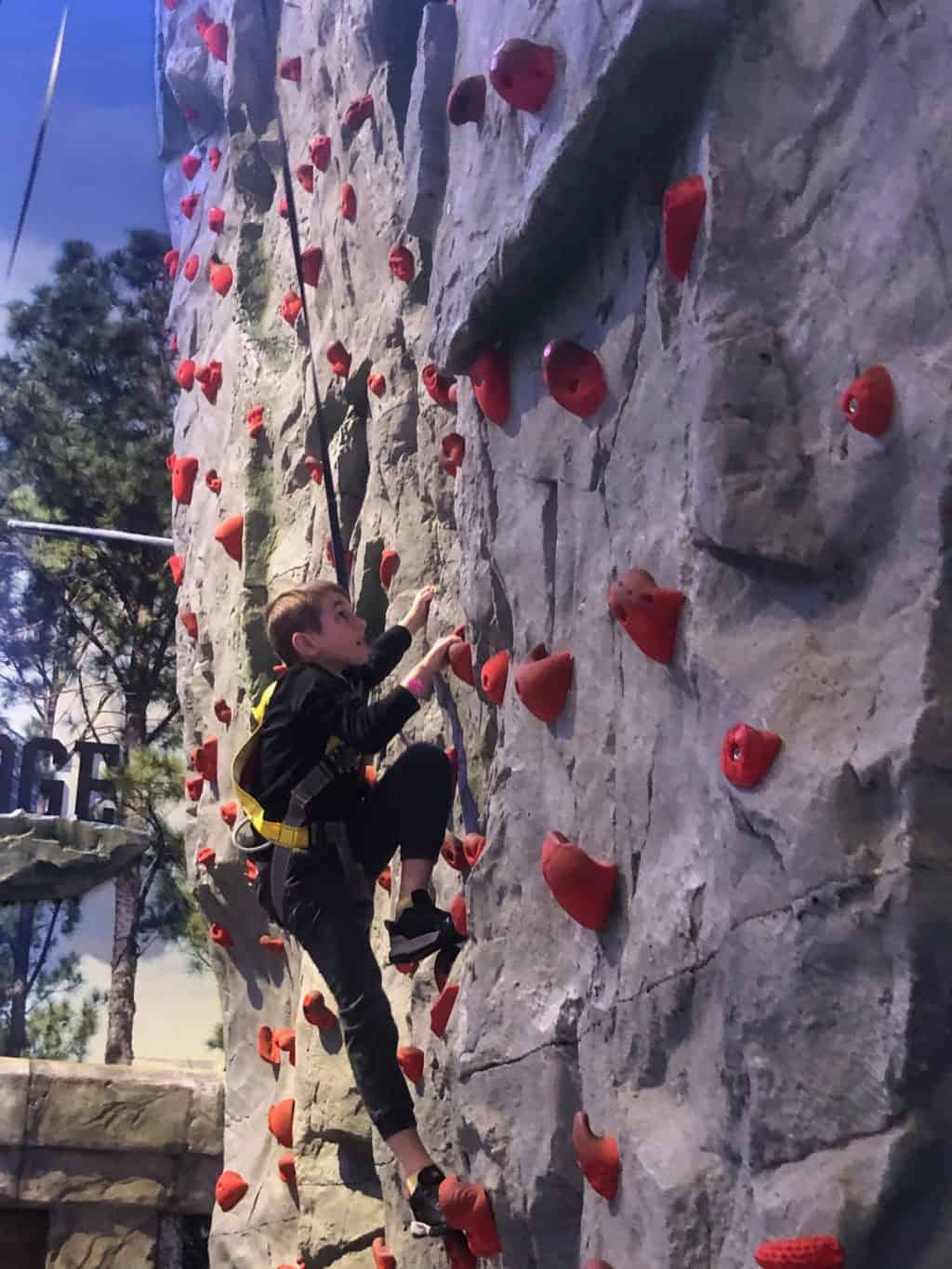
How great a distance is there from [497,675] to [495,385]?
46 cm

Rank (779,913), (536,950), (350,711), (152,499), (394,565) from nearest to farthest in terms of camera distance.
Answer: (779,913) → (536,950) → (350,711) → (394,565) → (152,499)

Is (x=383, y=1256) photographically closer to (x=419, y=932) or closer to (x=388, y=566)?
(x=419, y=932)

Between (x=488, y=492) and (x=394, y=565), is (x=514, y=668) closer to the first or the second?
(x=488, y=492)

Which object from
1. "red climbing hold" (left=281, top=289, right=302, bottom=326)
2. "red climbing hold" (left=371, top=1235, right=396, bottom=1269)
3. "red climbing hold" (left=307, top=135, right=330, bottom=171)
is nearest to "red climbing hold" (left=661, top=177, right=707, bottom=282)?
"red climbing hold" (left=371, top=1235, right=396, bottom=1269)

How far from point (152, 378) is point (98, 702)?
2121 mm

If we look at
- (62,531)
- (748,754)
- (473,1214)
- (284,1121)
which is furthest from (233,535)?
(62,531)

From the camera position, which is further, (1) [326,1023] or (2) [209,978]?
(2) [209,978]

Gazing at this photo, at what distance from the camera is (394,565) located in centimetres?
301

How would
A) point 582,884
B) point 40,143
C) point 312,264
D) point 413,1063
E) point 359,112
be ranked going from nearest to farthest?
point 582,884 < point 413,1063 < point 359,112 < point 312,264 < point 40,143

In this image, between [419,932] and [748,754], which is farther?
[419,932]

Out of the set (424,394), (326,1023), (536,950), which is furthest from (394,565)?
(536,950)

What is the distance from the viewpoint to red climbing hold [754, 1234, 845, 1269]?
122 centimetres

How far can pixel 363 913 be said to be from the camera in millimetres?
2328

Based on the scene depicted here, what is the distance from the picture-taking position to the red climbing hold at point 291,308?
159 inches
